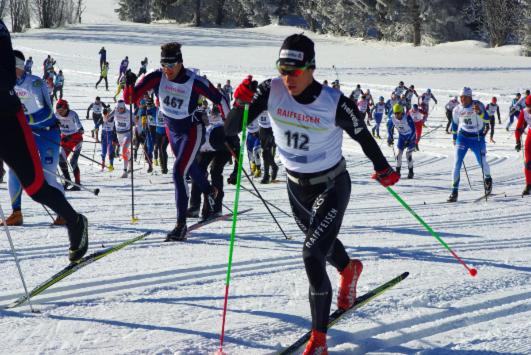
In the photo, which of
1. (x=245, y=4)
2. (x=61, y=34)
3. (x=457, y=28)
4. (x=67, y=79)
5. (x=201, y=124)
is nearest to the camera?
(x=201, y=124)

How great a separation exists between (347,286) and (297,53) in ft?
5.35

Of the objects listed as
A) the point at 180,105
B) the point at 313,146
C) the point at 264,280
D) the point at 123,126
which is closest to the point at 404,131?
the point at 123,126

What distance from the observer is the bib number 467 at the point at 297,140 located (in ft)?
12.9

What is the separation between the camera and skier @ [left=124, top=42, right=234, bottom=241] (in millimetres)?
6816

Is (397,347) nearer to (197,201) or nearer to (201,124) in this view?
(201,124)

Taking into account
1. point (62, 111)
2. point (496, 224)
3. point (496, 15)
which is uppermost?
point (496, 15)

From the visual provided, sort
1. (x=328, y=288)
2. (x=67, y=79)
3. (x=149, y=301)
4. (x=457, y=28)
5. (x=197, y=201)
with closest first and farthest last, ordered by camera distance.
Result: (x=328, y=288), (x=149, y=301), (x=197, y=201), (x=67, y=79), (x=457, y=28)

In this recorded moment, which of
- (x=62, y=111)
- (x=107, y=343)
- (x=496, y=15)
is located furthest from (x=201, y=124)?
(x=496, y=15)

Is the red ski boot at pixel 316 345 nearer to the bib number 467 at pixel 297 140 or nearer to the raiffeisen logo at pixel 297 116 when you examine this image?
the bib number 467 at pixel 297 140

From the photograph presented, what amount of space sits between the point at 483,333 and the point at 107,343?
2.35 meters

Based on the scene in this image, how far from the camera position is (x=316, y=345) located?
11.9 ft

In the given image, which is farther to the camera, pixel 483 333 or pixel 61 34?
pixel 61 34

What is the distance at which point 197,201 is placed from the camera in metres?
8.65

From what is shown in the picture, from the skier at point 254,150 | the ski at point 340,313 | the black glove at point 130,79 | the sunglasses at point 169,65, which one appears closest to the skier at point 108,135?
the skier at point 254,150
